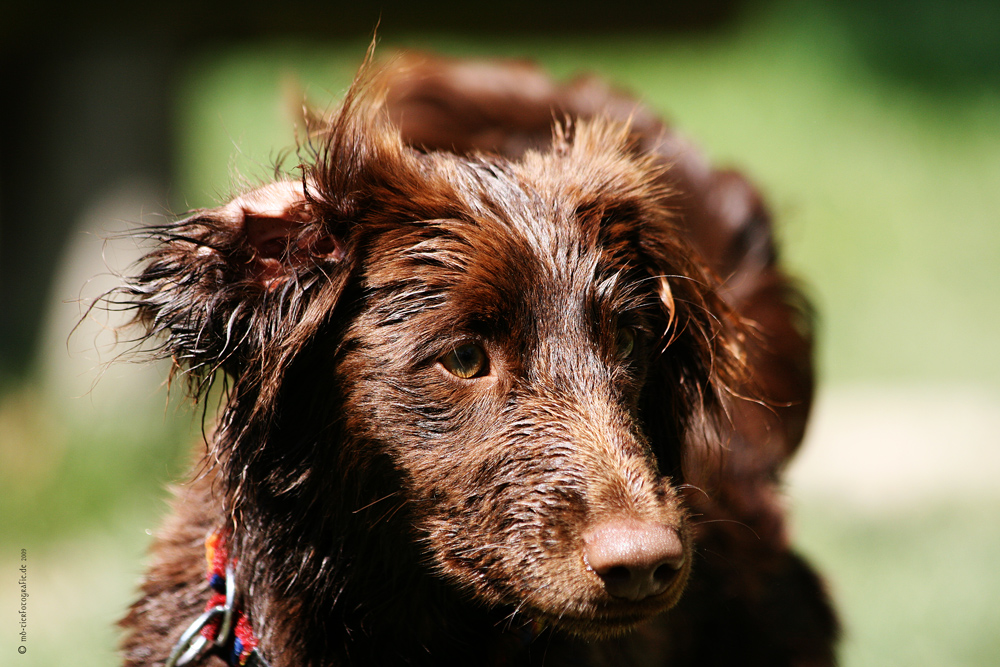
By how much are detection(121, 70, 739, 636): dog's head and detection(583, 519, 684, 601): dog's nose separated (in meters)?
0.07

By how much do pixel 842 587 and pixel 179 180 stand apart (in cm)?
613

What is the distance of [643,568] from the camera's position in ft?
6.83

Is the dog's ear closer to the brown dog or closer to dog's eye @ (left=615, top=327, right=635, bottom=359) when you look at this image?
the brown dog

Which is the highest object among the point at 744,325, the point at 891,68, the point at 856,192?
the point at 891,68

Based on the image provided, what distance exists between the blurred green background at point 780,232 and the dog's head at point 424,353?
30 centimetres

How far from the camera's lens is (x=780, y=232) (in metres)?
4.18

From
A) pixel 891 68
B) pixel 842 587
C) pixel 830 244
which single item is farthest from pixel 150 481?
pixel 891 68

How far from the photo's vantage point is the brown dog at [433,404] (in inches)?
90.8

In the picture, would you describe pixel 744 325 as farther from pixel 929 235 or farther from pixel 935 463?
pixel 929 235

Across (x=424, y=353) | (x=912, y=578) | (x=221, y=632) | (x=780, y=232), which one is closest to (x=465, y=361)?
(x=424, y=353)

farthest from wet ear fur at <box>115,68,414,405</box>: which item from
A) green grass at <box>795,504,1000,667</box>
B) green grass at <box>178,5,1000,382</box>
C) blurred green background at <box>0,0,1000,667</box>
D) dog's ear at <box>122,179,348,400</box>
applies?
green grass at <box>178,5,1000,382</box>

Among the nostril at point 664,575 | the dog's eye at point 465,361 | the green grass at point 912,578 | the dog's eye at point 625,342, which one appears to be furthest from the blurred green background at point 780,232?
the nostril at point 664,575

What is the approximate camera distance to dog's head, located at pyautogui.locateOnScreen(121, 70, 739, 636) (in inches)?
91.5

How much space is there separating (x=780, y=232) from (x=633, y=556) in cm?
249
